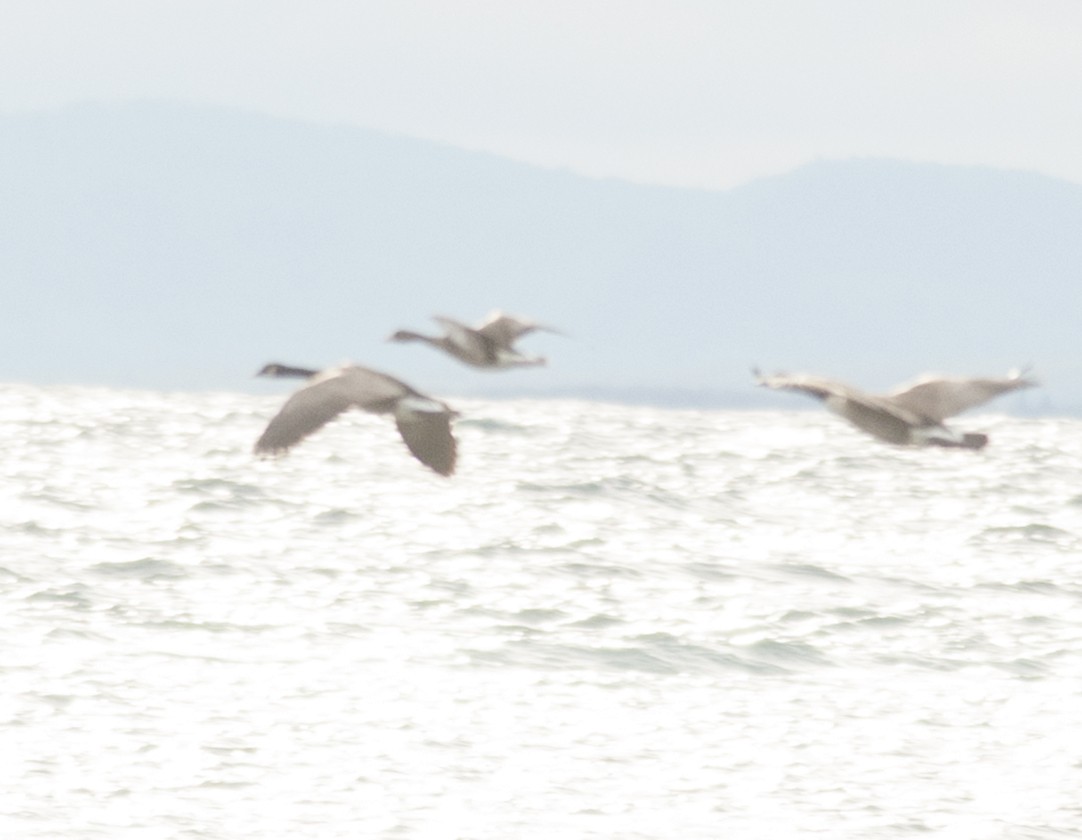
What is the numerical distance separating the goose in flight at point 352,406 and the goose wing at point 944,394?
361 cm

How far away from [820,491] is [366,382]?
7885 centimetres

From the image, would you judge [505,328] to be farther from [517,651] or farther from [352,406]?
[517,651]

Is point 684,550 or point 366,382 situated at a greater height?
point 366,382

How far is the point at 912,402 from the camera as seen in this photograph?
629 inches

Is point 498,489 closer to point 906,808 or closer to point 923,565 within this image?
point 923,565

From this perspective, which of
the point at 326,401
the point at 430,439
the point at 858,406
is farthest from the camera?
the point at 430,439

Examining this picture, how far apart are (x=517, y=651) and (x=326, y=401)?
137ft

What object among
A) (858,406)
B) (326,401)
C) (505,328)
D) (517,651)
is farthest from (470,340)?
(517,651)

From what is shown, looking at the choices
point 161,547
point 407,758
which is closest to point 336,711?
point 407,758

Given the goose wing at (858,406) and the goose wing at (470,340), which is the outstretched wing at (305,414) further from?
the goose wing at (470,340)

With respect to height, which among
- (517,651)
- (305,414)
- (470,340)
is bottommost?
(517,651)

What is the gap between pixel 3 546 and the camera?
62469mm

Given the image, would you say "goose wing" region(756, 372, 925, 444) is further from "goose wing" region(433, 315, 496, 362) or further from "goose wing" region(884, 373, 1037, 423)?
"goose wing" region(433, 315, 496, 362)

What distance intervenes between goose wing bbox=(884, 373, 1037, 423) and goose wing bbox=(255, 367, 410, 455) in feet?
13.0
